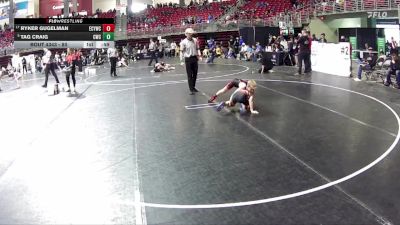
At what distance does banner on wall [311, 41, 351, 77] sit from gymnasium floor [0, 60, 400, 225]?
19.4 ft

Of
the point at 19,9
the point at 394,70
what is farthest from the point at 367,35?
the point at 19,9

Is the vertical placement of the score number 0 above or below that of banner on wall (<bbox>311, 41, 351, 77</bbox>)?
above

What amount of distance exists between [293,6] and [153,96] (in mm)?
22195

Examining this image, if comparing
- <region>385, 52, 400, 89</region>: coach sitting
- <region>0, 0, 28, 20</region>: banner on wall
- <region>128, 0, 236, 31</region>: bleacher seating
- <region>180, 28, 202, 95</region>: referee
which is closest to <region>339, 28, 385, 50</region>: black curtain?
<region>385, 52, 400, 89</region>: coach sitting

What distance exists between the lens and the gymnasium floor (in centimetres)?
429

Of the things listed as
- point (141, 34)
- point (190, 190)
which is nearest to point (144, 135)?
point (190, 190)

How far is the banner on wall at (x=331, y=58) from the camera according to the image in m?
16.4

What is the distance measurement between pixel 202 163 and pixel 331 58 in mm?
13261

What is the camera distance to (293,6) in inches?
1224
